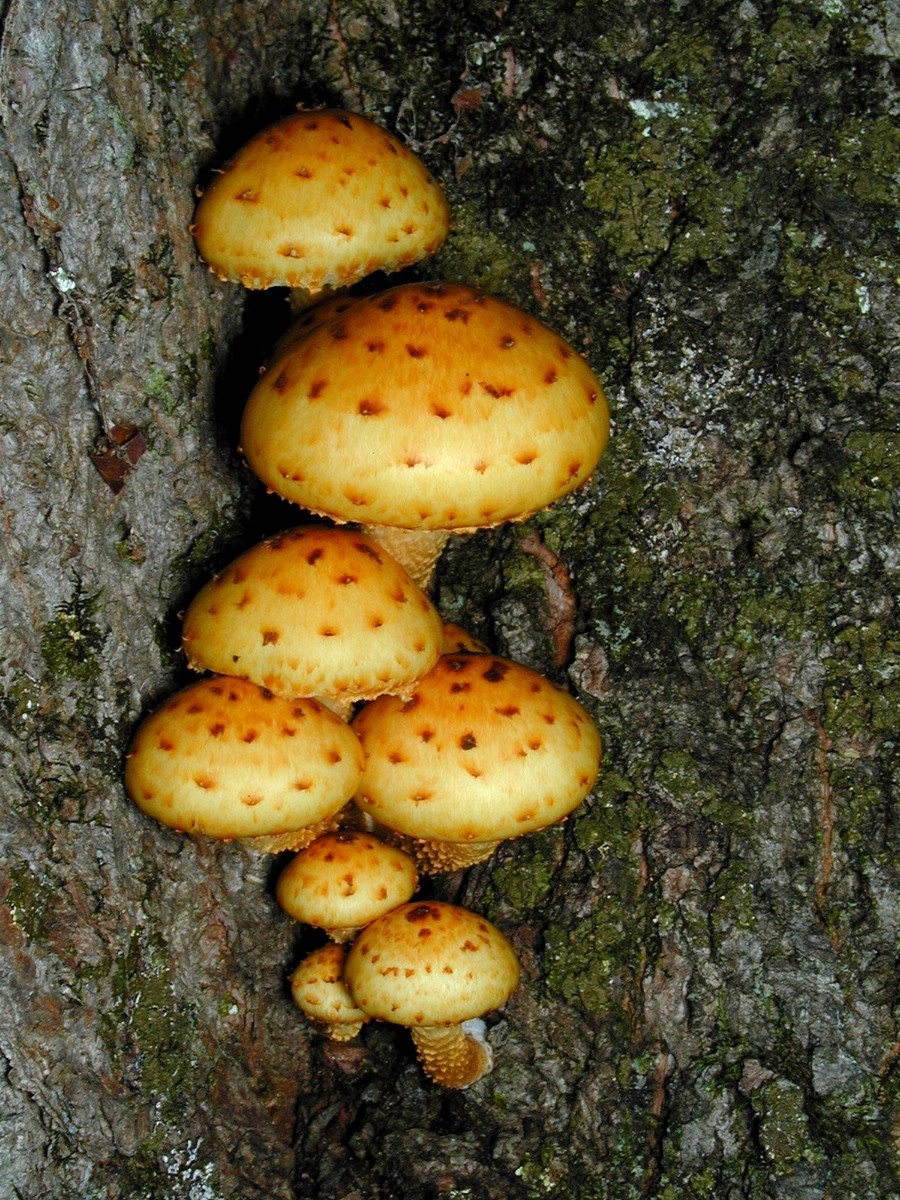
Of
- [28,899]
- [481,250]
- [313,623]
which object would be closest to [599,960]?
[313,623]

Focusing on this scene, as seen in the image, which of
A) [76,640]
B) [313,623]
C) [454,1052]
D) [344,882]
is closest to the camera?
[313,623]

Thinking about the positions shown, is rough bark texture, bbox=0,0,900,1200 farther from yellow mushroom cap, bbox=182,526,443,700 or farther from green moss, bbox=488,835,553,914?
yellow mushroom cap, bbox=182,526,443,700

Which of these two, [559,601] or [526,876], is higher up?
[559,601]

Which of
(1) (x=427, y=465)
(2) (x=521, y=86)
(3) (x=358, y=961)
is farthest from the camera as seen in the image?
(2) (x=521, y=86)

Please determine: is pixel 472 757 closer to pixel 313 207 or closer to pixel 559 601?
pixel 559 601

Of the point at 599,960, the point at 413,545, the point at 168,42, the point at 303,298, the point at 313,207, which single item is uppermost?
the point at 168,42

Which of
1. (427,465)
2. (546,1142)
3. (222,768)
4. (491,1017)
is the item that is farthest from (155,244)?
(546,1142)

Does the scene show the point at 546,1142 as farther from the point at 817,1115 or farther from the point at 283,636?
the point at 283,636
